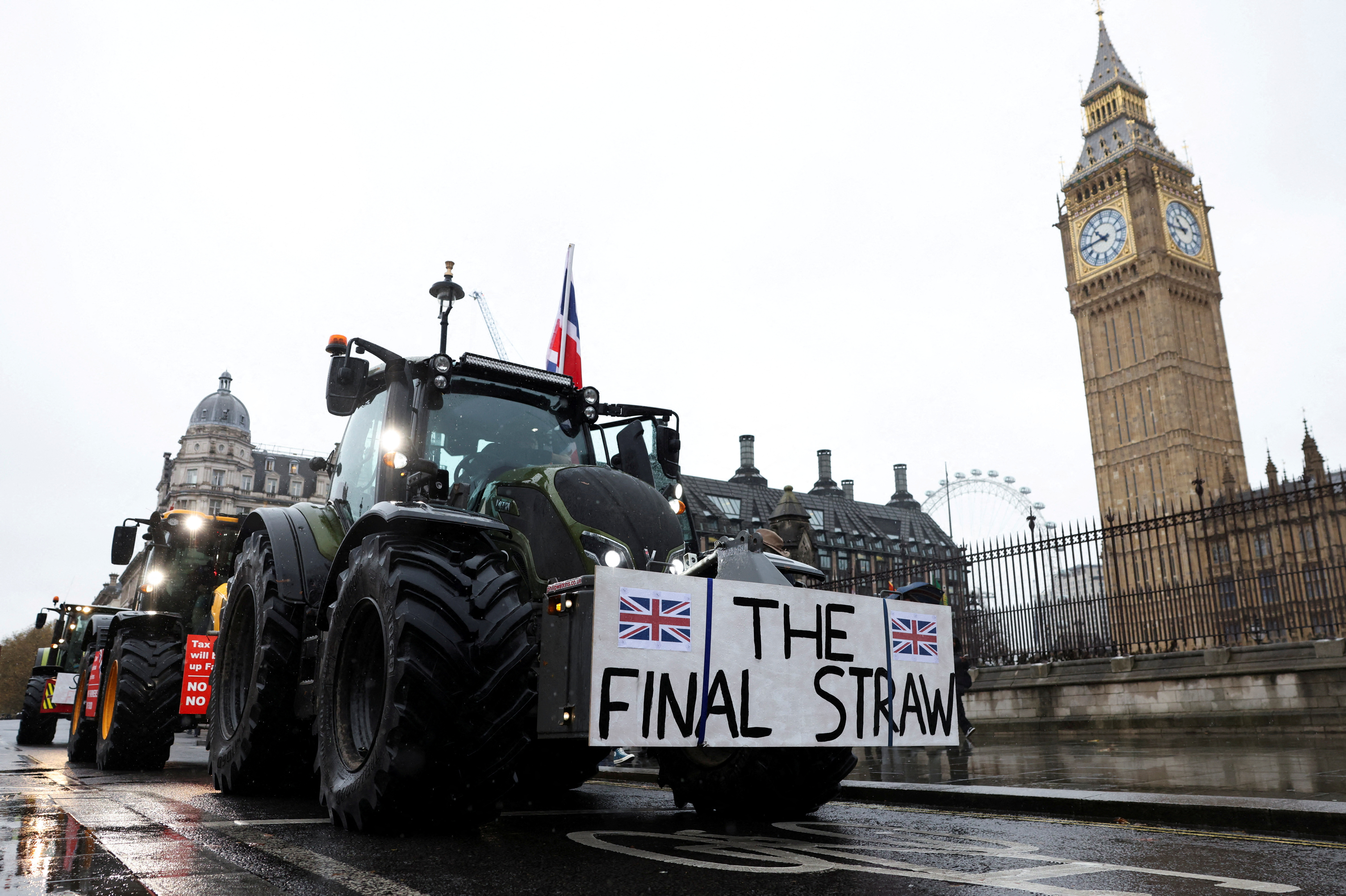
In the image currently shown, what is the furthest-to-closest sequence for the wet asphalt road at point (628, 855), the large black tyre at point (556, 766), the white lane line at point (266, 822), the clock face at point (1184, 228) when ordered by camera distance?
the clock face at point (1184, 228) < the large black tyre at point (556, 766) < the white lane line at point (266, 822) < the wet asphalt road at point (628, 855)

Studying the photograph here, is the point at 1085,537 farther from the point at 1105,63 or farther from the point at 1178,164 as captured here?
the point at 1105,63

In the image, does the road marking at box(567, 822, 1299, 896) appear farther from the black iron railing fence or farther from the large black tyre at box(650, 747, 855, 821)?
the black iron railing fence

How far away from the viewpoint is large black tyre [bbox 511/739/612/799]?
19.5 ft

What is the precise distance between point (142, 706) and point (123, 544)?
2286 millimetres

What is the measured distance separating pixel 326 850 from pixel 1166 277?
79012 mm

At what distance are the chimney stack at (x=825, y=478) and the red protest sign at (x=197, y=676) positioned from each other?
9502 centimetres

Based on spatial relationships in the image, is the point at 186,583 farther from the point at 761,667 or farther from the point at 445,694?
the point at 761,667

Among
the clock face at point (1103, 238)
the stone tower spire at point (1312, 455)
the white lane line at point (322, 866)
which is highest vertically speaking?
the clock face at point (1103, 238)

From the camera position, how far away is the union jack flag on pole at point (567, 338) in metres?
13.9

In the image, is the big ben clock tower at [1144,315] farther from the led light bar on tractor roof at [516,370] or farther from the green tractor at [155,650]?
the led light bar on tractor roof at [516,370]

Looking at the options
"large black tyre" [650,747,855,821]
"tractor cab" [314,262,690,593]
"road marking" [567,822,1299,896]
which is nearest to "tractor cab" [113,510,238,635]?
"tractor cab" [314,262,690,593]

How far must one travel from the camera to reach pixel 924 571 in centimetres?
1677

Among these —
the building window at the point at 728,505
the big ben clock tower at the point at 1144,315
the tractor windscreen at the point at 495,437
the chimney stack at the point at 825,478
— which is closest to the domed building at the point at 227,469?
the building window at the point at 728,505

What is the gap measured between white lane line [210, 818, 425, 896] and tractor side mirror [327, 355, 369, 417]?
261cm
